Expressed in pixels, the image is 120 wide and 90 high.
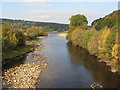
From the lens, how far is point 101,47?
1406 inches

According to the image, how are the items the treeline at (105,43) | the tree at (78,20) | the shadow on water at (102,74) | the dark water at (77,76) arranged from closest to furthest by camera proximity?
the dark water at (77,76), the shadow on water at (102,74), the treeline at (105,43), the tree at (78,20)

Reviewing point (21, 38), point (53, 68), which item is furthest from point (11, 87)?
point (21, 38)

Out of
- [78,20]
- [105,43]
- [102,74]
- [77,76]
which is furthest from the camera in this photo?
[78,20]

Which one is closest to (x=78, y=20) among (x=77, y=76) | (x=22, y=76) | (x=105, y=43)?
(x=105, y=43)

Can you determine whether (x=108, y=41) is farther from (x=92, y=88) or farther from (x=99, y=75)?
(x=92, y=88)

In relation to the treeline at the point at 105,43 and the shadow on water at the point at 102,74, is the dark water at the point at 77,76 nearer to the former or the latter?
the shadow on water at the point at 102,74

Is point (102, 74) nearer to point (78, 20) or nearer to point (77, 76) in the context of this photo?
point (77, 76)

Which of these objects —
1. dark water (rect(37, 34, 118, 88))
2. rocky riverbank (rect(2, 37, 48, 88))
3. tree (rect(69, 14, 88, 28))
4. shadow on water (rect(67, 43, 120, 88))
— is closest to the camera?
dark water (rect(37, 34, 118, 88))

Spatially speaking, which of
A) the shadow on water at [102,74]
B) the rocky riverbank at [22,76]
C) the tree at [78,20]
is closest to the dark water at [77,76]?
the shadow on water at [102,74]

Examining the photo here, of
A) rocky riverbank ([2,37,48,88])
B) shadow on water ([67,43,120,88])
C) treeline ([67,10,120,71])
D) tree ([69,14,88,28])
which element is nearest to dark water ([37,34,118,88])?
shadow on water ([67,43,120,88])

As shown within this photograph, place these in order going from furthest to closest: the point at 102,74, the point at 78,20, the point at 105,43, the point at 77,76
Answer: the point at 78,20 < the point at 105,43 < the point at 102,74 < the point at 77,76

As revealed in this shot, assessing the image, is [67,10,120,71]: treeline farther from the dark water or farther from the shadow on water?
the dark water

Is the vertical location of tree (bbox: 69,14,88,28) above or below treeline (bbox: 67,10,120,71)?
above

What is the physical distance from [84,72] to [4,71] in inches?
572
